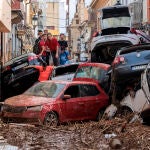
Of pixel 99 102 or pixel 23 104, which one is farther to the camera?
pixel 99 102

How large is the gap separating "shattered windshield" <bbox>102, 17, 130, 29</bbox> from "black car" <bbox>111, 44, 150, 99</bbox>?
31.6 feet

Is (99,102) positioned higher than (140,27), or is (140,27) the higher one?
(140,27)

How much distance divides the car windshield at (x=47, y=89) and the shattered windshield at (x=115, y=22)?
8.53 metres

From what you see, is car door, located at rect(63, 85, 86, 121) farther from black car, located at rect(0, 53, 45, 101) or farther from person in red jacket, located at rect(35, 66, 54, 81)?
black car, located at rect(0, 53, 45, 101)

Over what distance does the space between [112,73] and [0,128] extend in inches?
172

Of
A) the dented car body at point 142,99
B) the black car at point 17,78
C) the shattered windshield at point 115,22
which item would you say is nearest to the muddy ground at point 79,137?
the dented car body at point 142,99

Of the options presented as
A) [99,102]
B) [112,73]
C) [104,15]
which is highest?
[104,15]

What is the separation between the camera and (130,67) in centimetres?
1366

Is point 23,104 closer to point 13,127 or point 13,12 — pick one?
point 13,127

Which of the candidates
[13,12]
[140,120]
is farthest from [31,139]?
[13,12]

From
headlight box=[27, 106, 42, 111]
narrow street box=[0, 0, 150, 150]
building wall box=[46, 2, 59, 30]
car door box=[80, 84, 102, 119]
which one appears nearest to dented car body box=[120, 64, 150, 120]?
narrow street box=[0, 0, 150, 150]

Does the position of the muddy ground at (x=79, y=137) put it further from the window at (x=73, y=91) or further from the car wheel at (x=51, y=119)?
the window at (x=73, y=91)

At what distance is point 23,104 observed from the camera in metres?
14.5

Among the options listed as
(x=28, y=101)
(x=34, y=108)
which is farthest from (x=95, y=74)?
(x=34, y=108)
